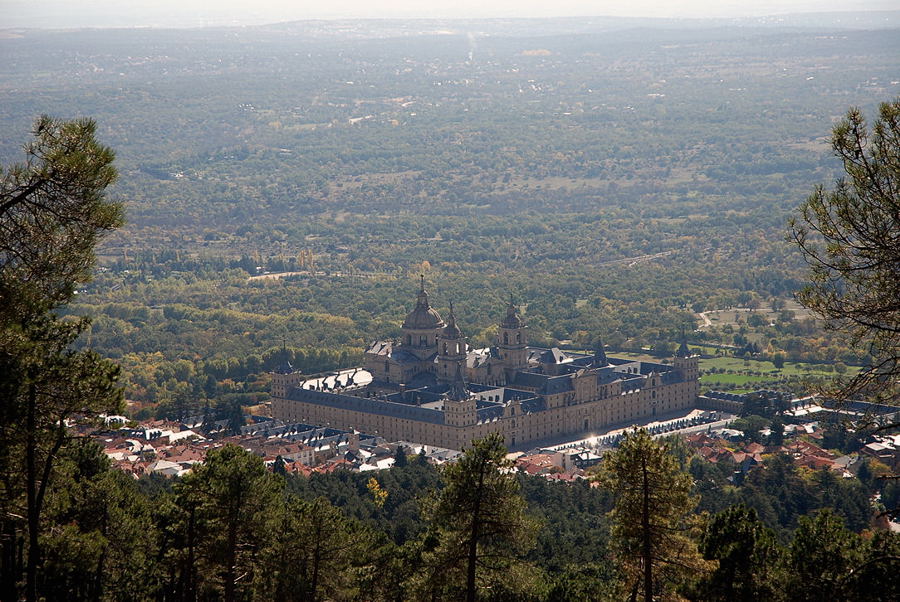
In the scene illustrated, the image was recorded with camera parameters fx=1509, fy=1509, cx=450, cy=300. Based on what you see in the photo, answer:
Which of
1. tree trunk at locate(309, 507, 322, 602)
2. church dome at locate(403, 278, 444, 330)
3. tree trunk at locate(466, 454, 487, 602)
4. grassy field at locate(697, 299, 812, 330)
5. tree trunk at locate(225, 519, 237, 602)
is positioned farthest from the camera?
grassy field at locate(697, 299, 812, 330)

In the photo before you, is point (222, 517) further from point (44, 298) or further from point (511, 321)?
point (511, 321)

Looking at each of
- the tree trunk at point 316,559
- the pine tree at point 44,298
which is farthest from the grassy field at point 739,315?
the pine tree at point 44,298

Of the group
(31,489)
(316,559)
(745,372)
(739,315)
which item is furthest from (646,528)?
(739,315)

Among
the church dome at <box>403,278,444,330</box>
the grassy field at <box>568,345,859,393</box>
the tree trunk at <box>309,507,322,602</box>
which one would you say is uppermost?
the tree trunk at <box>309,507,322,602</box>

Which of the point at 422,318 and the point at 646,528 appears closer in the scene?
the point at 646,528

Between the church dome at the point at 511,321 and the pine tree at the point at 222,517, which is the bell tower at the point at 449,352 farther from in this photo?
the pine tree at the point at 222,517

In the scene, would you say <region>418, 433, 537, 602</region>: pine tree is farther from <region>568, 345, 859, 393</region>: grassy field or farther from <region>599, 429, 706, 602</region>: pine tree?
<region>568, 345, 859, 393</region>: grassy field

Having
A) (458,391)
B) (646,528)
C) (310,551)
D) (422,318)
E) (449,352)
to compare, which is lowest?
(449,352)

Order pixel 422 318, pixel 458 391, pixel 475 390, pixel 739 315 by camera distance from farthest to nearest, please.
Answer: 1. pixel 739 315
2. pixel 422 318
3. pixel 475 390
4. pixel 458 391

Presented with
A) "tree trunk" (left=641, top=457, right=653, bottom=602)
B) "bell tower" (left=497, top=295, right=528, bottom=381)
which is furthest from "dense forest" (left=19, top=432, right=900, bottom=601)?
"bell tower" (left=497, top=295, right=528, bottom=381)

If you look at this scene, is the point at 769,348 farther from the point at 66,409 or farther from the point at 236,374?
the point at 66,409
